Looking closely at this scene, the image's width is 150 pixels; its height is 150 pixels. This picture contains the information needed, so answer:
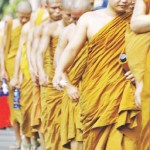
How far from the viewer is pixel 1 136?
782 inches

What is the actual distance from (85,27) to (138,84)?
1.20 m

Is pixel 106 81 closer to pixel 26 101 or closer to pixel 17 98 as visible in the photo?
pixel 26 101

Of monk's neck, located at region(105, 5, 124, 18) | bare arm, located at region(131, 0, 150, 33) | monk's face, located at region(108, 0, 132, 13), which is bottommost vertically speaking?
monk's neck, located at region(105, 5, 124, 18)

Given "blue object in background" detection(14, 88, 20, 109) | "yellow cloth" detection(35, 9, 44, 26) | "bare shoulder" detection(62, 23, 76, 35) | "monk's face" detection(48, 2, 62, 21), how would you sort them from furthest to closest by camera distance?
"blue object in background" detection(14, 88, 20, 109) → "yellow cloth" detection(35, 9, 44, 26) → "monk's face" detection(48, 2, 62, 21) → "bare shoulder" detection(62, 23, 76, 35)

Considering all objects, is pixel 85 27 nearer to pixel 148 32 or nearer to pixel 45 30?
pixel 148 32

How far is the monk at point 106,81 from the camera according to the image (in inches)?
420

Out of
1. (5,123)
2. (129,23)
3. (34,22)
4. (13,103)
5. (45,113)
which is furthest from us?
(5,123)

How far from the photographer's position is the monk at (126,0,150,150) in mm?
9586

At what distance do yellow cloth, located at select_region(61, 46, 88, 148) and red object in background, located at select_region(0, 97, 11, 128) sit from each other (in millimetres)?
8449

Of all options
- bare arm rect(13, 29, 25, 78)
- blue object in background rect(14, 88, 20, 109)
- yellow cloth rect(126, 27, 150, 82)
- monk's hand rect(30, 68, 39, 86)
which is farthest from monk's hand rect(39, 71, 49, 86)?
yellow cloth rect(126, 27, 150, 82)

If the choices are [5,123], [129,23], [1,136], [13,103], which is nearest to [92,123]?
[129,23]

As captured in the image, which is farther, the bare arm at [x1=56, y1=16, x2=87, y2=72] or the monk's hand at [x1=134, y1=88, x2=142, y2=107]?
the bare arm at [x1=56, y1=16, x2=87, y2=72]

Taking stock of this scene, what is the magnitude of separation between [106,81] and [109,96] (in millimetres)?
147

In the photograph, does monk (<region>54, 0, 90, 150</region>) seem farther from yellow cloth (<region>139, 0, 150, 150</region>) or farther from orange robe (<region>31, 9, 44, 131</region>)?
orange robe (<region>31, 9, 44, 131</region>)
